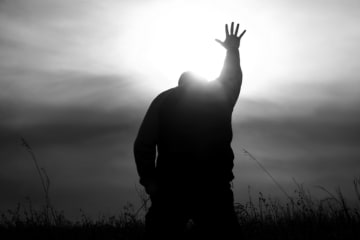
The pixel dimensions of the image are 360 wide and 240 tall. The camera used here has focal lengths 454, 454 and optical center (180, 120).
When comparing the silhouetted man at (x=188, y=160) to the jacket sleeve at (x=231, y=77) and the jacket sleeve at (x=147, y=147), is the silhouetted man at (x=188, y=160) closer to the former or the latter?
the jacket sleeve at (x=147, y=147)

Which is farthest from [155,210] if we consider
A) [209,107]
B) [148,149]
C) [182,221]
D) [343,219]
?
[343,219]

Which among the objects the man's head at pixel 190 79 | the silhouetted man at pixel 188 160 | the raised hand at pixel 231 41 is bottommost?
the silhouetted man at pixel 188 160

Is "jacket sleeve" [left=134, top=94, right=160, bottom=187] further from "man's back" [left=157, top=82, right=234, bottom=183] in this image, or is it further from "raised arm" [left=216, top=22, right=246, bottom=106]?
"raised arm" [left=216, top=22, right=246, bottom=106]

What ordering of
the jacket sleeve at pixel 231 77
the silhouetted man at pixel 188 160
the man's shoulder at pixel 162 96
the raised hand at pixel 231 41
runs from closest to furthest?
the silhouetted man at pixel 188 160 → the man's shoulder at pixel 162 96 → the jacket sleeve at pixel 231 77 → the raised hand at pixel 231 41

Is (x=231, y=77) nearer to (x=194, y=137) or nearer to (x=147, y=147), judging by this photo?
(x=194, y=137)

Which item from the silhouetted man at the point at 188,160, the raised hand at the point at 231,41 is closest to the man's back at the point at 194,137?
the silhouetted man at the point at 188,160

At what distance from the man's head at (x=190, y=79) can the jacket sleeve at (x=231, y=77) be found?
14.3 inches

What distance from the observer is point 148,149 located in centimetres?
442

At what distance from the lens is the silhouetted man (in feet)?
13.8

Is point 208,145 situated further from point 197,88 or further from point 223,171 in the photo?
point 197,88

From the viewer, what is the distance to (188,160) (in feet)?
14.0

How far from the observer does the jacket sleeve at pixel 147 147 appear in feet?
14.4

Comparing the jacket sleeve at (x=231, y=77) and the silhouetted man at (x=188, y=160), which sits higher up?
the jacket sleeve at (x=231, y=77)

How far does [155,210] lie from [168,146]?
616 millimetres
